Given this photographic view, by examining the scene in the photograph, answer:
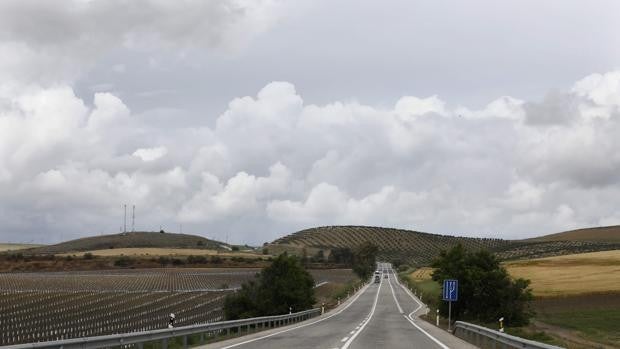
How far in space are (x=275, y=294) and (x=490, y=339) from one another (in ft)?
167

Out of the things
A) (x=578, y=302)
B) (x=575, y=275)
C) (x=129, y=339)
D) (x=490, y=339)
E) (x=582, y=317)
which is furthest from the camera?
(x=575, y=275)

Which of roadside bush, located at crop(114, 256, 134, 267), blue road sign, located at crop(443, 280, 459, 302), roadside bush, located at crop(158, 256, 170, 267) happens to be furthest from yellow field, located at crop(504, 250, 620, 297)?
roadside bush, located at crop(114, 256, 134, 267)

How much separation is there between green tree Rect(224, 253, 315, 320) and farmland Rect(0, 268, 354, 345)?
2.95 meters

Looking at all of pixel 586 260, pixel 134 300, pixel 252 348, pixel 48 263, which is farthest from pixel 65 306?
pixel 48 263

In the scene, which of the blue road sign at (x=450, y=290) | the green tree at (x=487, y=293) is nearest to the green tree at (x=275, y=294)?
the green tree at (x=487, y=293)

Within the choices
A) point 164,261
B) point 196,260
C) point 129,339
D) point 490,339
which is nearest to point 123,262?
point 164,261

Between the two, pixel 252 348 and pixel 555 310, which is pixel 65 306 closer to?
pixel 555 310

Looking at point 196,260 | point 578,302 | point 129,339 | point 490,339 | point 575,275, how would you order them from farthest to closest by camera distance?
point 196,260
point 575,275
point 578,302
point 490,339
point 129,339

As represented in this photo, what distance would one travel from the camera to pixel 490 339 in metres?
28.4

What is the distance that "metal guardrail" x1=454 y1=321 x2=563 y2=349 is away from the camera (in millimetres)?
19634

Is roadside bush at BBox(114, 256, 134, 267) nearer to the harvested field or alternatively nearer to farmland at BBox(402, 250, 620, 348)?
farmland at BBox(402, 250, 620, 348)

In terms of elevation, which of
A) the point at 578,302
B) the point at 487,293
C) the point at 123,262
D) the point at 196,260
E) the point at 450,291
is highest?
the point at 450,291

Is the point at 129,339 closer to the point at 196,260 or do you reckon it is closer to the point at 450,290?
the point at 450,290

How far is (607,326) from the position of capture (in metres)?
51.6
